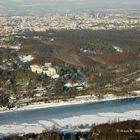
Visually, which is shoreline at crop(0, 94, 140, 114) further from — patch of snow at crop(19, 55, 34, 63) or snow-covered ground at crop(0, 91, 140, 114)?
patch of snow at crop(19, 55, 34, 63)

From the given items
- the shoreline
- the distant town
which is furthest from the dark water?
the distant town

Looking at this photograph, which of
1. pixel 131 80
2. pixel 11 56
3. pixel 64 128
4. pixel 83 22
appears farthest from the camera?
pixel 83 22

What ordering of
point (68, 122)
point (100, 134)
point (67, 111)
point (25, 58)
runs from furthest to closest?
point (25, 58), point (67, 111), point (68, 122), point (100, 134)

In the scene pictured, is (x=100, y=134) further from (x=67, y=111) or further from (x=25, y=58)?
(x=25, y=58)

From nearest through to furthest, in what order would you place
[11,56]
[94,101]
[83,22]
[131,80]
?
A: 1. [94,101]
2. [131,80]
3. [11,56]
4. [83,22]

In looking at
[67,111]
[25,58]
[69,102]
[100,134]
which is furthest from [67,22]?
[100,134]

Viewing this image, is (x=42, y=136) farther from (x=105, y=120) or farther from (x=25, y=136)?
(x=105, y=120)

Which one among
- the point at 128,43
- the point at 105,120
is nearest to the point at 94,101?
the point at 105,120
